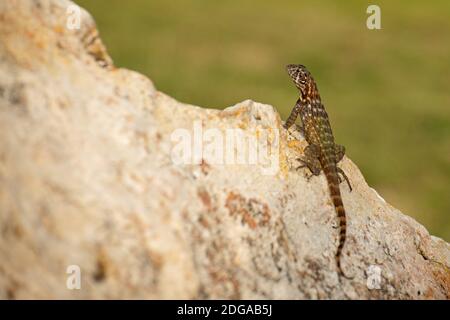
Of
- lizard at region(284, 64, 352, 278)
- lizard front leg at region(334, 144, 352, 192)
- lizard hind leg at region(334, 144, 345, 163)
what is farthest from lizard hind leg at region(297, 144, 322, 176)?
lizard hind leg at region(334, 144, 345, 163)

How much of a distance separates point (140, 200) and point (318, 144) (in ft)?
12.6

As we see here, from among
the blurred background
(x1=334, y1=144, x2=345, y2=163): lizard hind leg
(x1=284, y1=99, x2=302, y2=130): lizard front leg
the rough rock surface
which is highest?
the blurred background

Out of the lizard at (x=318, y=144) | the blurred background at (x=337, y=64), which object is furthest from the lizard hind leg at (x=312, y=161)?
the blurred background at (x=337, y=64)

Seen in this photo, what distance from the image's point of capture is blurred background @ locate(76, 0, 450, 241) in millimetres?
26844

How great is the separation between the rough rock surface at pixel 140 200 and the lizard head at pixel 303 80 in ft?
9.41

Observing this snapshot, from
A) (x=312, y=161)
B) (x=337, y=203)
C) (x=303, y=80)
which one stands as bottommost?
(x=337, y=203)

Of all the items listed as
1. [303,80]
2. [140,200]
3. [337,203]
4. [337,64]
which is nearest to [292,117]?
[303,80]

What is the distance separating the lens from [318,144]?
962 cm

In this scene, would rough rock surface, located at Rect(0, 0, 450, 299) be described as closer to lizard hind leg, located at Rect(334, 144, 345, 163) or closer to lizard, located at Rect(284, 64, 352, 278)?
lizard, located at Rect(284, 64, 352, 278)

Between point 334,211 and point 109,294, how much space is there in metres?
3.19

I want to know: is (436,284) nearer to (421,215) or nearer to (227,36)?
(421,215)

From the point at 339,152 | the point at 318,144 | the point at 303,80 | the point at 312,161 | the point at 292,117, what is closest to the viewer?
the point at 312,161

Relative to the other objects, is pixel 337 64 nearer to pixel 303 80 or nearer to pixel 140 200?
pixel 303 80

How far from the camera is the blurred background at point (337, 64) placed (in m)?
26.8
